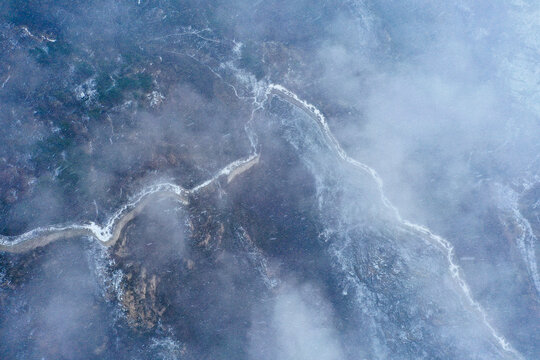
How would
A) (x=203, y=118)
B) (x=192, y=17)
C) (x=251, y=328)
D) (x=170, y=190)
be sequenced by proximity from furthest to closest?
(x=192, y=17), (x=203, y=118), (x=170, y=190), (x=251, y=328)

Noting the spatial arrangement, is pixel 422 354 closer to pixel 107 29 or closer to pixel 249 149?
pixel 249 149

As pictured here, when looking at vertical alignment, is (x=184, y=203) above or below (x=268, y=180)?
below

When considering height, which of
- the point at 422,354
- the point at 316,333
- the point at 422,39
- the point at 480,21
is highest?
the point at 480,21

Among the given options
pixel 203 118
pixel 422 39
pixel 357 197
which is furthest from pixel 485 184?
pixel 203 118

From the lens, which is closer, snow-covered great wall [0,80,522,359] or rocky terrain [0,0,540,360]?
rocky terrain [0,0,540,360]

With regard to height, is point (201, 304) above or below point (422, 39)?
below

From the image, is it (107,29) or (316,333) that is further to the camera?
(107,29)

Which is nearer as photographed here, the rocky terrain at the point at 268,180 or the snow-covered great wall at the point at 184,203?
the rocky terrain at the point at 268,180

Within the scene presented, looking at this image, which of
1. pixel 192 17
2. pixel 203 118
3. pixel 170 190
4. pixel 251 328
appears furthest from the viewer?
pixel 192 17

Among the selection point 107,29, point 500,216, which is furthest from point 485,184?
point 107,29

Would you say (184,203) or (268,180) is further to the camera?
(268,180)
